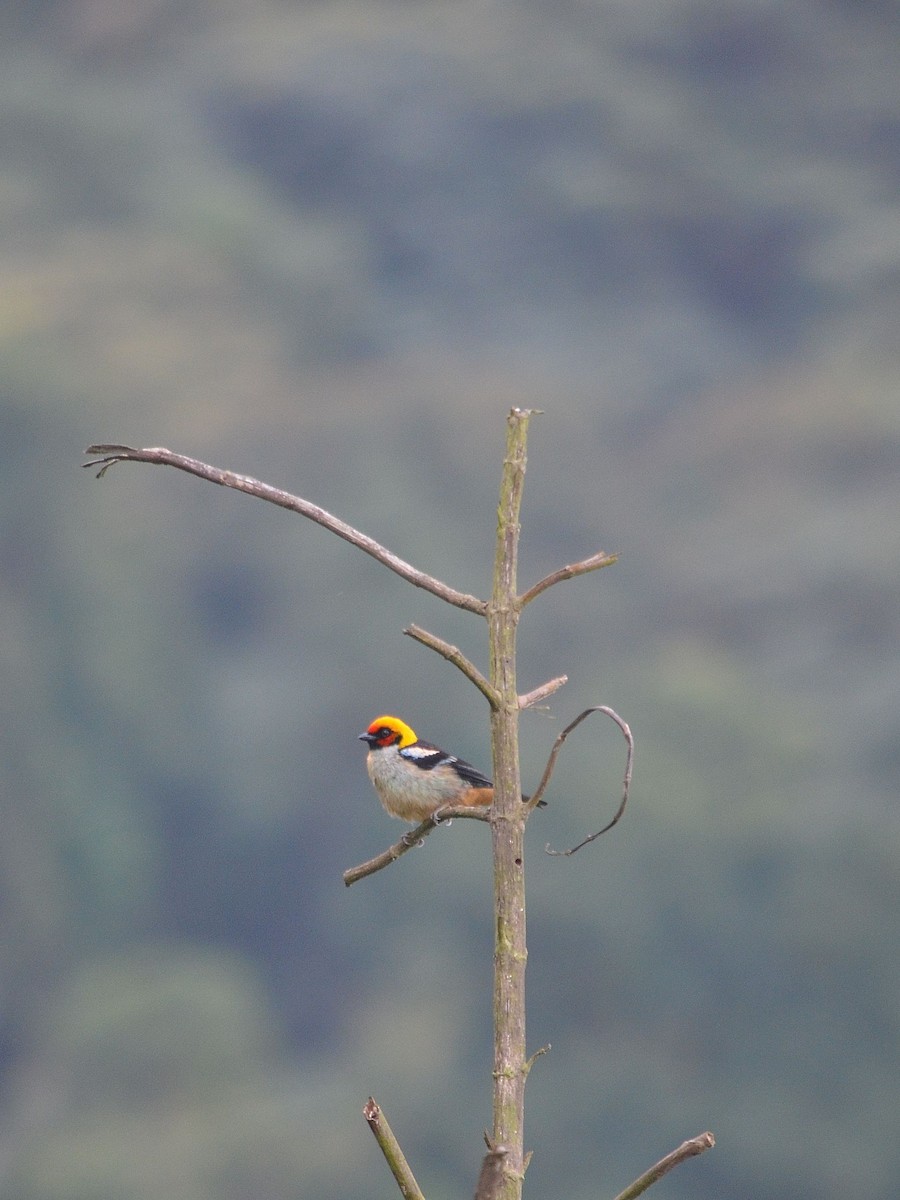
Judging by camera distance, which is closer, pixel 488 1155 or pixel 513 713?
pixel 488 1155

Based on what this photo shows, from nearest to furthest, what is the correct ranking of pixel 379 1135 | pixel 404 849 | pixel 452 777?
pixel 379 1135
pixel 404 849
pixel 452 777

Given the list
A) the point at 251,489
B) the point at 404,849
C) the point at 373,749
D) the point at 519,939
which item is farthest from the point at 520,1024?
the point at 373,749

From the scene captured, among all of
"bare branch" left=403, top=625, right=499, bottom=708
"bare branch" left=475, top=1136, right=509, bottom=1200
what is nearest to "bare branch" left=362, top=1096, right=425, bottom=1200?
"bare branch" left=475, top=1136, right=509, bottom=1200

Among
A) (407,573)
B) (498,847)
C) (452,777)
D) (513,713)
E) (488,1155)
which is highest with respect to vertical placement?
(452,777)

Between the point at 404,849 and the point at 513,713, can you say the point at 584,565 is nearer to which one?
the point at 513,713

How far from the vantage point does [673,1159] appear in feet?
5.57

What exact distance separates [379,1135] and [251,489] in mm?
915

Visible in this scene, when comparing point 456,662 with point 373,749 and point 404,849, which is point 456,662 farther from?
point 373,749

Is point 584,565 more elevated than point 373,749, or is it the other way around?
point 373,749

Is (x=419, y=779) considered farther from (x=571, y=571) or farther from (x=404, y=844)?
(x=571, y=571)

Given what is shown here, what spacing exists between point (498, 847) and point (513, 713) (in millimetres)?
195

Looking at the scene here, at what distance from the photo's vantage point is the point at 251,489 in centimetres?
187

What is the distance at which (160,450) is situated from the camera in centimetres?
189

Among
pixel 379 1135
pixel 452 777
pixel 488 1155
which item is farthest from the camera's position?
pixel 452 777
